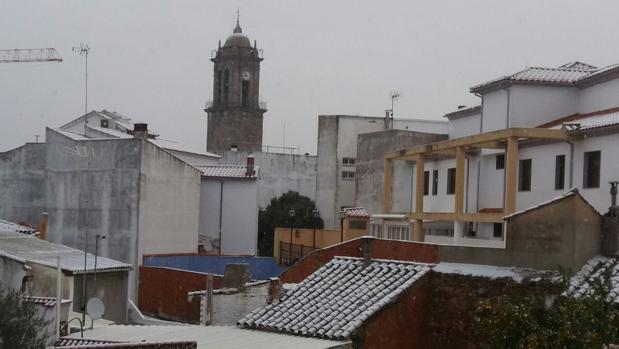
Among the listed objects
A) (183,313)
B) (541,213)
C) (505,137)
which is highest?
(505,137)

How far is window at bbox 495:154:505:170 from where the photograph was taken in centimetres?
2862

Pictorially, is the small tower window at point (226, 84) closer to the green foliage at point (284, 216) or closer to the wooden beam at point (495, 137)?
the green foliage at point (284, 216)

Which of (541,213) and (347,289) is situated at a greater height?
(541,213)

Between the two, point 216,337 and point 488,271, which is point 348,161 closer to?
point 488,271

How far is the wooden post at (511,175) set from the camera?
2434cm

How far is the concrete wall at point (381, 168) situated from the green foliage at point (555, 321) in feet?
87.4

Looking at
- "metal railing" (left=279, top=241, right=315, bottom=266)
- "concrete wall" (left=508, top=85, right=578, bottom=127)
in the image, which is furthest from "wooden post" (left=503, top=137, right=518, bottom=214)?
"metal railing" (left=279, top=241, right=315, bottom=266)

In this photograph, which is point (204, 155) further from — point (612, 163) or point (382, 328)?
point (382, 328)

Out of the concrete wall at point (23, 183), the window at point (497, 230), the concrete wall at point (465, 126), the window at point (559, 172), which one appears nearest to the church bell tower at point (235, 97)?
the concrete wall at point (23, 183)

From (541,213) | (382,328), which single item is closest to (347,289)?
(382,328)

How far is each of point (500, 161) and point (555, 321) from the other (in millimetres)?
18569

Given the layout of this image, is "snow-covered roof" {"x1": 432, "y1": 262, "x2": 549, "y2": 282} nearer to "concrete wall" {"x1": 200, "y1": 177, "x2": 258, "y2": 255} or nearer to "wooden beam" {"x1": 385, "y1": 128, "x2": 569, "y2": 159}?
"wooden beam" {"x1": 385, "y1": 128, "x2": 569, "y2": 159}

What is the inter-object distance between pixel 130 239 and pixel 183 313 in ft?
22.9

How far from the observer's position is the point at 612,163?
22.6 meters
